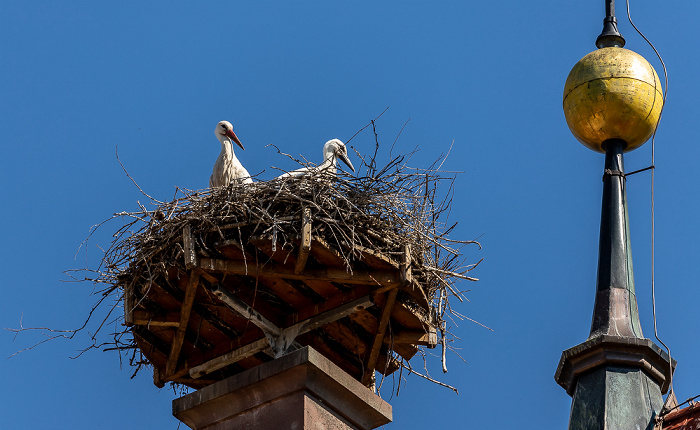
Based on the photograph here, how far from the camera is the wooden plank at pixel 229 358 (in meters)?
15.0

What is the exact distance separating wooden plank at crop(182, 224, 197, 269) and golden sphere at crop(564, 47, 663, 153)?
18.8ft

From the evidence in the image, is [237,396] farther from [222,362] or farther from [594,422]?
[594,422]

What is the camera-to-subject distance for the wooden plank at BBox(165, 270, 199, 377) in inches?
571

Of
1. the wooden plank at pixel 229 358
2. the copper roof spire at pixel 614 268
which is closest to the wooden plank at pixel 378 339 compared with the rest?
the wooden plank at pixel 229 358

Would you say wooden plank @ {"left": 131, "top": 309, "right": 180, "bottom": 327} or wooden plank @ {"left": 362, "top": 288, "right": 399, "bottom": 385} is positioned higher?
wooden plank @ {"left": 131, "top": 309, "right": 180, "bottom": 327}

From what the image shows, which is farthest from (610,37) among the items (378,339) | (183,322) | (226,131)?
(183,322)

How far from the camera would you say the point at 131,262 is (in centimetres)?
1499

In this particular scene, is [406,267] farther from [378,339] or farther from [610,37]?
[610,37]

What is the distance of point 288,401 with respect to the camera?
1364cm

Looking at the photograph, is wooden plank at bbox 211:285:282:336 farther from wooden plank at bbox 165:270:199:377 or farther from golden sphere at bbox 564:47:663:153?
golden sphere at bbox 564:47:663:153

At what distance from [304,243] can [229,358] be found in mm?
1829

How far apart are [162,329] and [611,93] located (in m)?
5.83

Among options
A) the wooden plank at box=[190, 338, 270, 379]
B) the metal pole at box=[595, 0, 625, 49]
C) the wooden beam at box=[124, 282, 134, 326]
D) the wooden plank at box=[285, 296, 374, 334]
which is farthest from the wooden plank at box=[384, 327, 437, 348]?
the metal pole at box=[595, 0, 625, 49]

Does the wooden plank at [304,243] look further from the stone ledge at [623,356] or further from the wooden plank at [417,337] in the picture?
the stone ledge at [623,356]
